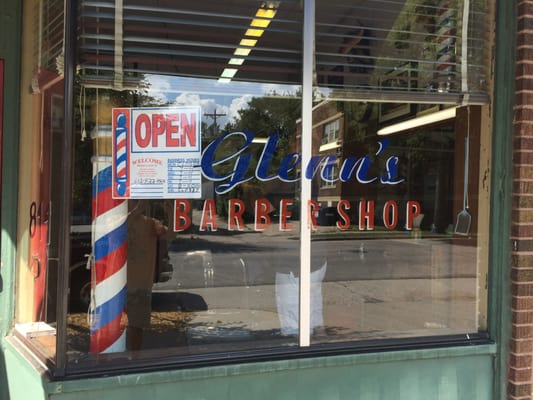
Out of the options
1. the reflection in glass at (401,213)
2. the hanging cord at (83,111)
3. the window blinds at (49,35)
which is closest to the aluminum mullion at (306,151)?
the reflection in glass at (401,213)

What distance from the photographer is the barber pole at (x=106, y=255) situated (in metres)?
2.70

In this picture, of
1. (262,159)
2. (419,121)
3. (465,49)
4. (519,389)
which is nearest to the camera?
(519,389)

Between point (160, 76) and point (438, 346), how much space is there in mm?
2246

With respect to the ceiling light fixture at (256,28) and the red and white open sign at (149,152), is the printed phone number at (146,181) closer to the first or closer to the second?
the red and white open sign at (149,152)

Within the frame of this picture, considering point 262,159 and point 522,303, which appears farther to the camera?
point 262,159

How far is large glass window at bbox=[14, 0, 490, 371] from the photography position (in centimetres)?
267

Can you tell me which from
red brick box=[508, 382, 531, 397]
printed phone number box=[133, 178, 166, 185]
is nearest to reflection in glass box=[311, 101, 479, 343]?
red brick box=[508, 382, 531, 397]

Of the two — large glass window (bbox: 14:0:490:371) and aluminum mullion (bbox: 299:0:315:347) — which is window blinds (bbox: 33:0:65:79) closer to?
large glass window (bbox: 14:0:490:371)

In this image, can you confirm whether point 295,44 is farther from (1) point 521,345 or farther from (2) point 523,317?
(1) point 521,345

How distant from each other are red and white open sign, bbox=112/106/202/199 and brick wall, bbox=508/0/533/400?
→ 1914mm

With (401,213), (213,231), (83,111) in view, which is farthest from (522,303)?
(83,111)

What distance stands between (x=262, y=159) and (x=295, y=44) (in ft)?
2.75

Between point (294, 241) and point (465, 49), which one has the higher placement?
point (465, 49)

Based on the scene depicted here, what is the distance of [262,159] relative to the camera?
3.38m
